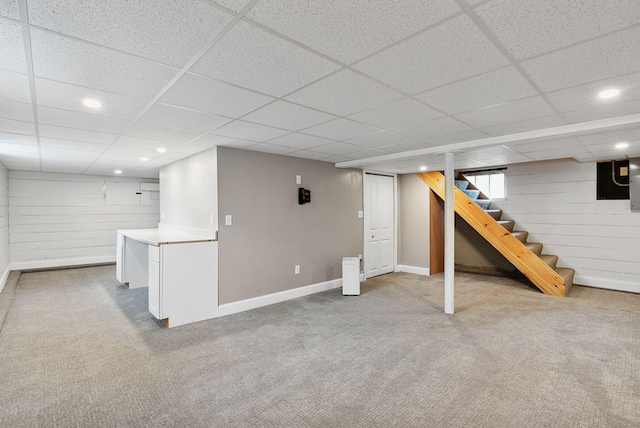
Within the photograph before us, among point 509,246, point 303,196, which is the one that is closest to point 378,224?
point 303,196

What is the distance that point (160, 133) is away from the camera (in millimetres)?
3457

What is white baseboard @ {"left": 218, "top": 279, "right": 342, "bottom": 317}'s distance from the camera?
4.11 metres

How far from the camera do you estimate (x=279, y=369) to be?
2.68 meters

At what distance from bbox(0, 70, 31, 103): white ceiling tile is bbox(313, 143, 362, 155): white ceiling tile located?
2.82 meters

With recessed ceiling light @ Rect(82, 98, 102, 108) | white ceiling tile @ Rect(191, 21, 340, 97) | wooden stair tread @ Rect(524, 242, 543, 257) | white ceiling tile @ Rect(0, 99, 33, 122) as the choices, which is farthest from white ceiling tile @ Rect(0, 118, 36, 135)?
wooden stair tread @ Rect(524, 242, 543, 257)

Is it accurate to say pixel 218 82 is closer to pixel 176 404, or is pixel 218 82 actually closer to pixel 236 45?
pixel 236 45

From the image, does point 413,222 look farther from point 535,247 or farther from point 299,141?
point 299,141

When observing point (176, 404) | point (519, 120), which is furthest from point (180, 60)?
point (519, 120)

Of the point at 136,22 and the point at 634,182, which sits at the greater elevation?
the point at 136,22

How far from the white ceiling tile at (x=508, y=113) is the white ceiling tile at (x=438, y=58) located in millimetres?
792

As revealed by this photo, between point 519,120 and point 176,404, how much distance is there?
3.71 metres

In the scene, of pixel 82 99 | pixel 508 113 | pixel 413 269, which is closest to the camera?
pixel 82 99

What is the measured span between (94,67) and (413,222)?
5935mm

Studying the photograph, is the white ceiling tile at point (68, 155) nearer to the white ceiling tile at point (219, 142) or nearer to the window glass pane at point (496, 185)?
the white ceiling tile at point (219, 142)
